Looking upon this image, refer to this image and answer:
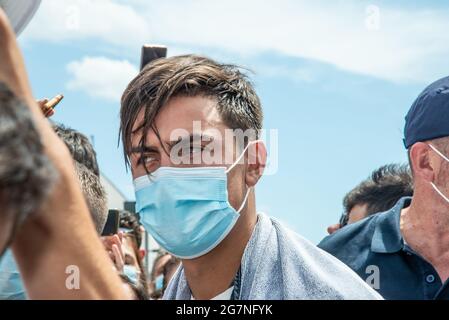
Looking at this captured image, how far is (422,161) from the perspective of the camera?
9.99 ft

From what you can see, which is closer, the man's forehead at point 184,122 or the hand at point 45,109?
the man's forehead at point 184,122

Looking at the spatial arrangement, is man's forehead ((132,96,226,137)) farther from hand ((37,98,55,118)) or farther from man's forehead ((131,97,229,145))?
hand ((37,98,55,118))

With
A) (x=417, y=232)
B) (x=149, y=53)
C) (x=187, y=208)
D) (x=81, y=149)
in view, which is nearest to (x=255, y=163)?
(x=187, y=208)

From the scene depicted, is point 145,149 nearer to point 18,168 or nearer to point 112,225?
point 18,168

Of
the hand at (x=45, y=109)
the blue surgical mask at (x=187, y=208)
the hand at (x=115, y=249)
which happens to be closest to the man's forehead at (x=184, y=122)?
the blue surgical mask at (x=187, y=208)

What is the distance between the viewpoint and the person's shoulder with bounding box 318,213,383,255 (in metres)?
2.91

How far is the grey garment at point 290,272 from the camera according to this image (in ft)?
6.98

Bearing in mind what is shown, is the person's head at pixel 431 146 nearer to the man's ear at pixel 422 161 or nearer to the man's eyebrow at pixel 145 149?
the man's ear at pixel 422 161

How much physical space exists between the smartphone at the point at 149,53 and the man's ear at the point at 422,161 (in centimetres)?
129

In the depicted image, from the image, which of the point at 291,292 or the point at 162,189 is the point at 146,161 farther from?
the point at 291,292

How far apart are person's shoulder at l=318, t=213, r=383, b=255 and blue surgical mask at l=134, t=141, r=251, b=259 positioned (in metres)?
0.55

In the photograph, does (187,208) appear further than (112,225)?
No

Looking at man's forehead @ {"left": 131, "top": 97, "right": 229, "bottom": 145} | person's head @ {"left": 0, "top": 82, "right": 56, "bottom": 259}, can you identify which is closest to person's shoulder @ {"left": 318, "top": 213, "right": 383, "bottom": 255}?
man's forehead @ {"left": 131, "top": 97, "right": 229, "bottom": 145}

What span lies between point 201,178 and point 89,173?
0.84m
